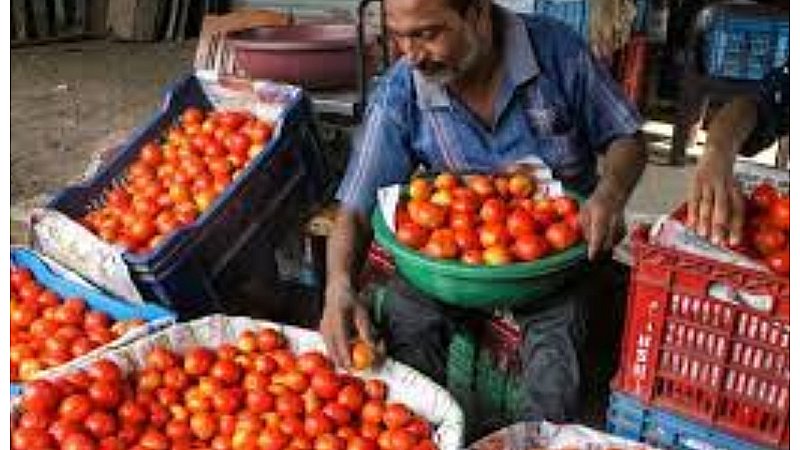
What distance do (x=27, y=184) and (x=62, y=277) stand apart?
2443 millimetres

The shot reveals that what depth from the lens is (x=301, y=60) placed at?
13.8 ft

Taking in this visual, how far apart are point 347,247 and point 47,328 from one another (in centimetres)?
102

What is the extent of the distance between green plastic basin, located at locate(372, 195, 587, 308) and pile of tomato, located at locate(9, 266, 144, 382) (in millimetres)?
1000

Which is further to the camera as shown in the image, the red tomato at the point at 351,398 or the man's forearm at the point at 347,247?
the man's forearm at the point at 347,247

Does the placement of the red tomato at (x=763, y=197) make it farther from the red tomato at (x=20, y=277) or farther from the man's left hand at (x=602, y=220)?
the red tomato at (x=20, y=277)

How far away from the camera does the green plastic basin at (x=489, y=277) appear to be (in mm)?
2521

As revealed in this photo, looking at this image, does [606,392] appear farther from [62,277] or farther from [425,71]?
[62,277]

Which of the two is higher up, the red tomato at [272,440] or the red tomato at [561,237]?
the red tomato at [561,237]

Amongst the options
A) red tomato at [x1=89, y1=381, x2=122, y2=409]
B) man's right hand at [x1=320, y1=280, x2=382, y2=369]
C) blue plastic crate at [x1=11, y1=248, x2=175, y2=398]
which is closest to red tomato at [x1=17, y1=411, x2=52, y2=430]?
red tomato at [x1=89, y1=381, x2=122, y2=409]

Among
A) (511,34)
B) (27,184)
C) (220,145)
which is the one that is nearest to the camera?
(511,34)

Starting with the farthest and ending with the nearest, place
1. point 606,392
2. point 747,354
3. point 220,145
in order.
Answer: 1. point 220,145
2. point 606,392
3. point 747,354

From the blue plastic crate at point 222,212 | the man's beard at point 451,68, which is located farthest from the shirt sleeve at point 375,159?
the blue plastic crate at point 222,212

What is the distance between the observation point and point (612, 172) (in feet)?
8.89

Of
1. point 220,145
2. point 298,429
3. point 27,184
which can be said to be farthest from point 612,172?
point 27,184
